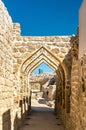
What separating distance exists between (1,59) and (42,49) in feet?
12.0

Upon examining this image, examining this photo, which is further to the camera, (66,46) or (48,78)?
(48,78)

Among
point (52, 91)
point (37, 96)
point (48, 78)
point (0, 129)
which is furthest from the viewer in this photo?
point (48, 78)

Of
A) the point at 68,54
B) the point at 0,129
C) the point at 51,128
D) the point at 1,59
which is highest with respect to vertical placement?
the point at 68,54

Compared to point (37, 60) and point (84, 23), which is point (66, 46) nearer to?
point (37, 60)

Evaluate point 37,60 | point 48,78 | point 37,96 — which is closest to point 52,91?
point 37,96

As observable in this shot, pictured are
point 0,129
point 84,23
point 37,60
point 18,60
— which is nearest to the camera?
point 84,23

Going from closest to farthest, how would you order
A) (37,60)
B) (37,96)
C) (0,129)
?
(0,129) < (37,60) < (37,96)

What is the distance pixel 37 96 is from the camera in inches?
896

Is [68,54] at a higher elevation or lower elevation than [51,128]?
higher

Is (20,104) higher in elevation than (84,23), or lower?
lower

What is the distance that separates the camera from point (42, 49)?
9258 mm

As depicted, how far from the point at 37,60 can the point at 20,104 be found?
75.7 inches

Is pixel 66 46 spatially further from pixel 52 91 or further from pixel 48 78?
pixel 48 78

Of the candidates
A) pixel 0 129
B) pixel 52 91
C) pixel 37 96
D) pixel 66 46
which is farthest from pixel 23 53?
pixel 37 96
